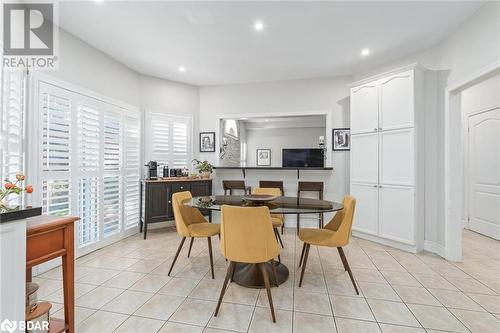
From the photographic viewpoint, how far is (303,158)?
17.5ft

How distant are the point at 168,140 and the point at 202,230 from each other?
2.35 m

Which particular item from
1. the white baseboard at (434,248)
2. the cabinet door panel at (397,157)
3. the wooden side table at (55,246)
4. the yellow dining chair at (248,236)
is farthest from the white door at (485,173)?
the wooden side table at (55,246)

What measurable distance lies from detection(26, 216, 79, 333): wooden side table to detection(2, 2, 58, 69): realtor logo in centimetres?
176

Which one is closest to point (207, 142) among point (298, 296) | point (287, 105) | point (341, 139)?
point (287, 105)

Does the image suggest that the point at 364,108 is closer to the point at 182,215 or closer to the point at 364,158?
the point at 364,158

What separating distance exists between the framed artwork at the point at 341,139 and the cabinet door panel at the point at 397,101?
0.72 m

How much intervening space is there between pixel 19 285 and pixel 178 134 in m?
3.53

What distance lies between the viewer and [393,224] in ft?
10.8

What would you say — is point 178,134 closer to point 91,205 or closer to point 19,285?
point 91,205

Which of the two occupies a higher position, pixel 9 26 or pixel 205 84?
pixel 205 84

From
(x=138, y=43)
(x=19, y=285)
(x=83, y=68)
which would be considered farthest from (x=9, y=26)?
(x=19, y=285)

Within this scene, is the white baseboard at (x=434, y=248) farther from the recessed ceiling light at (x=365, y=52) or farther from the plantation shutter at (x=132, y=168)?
the plantation shutter at (x=132, y=168)

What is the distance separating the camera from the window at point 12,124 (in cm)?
204

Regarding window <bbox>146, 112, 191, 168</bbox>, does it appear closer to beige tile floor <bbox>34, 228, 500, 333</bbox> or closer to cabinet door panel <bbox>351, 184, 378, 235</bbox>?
beige tile floor <bbox>34, 228, 500, 333</bbox>
